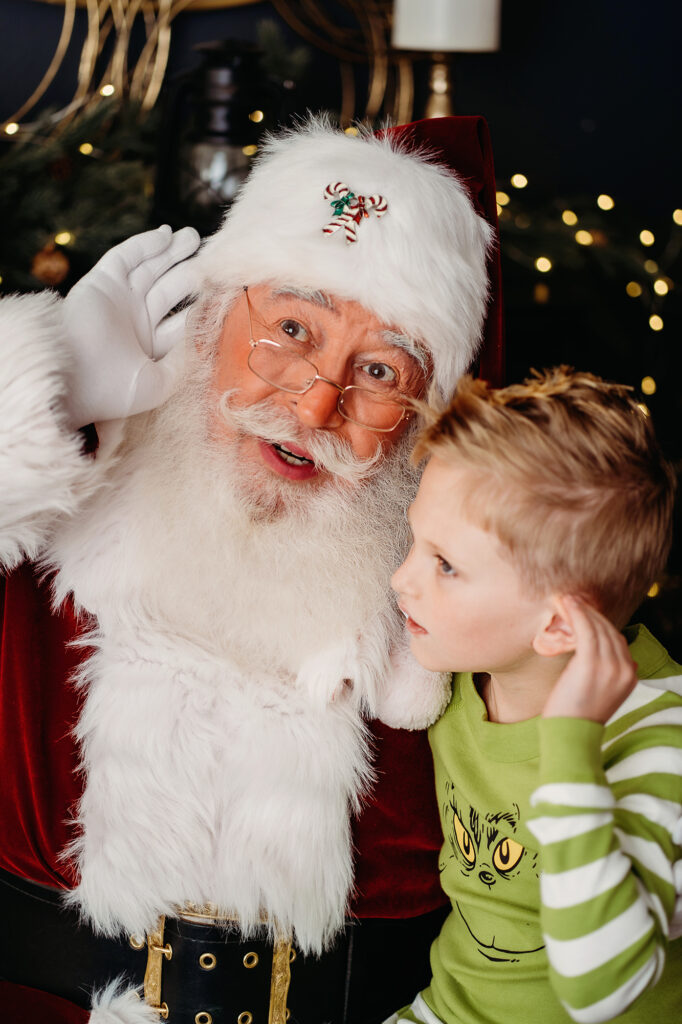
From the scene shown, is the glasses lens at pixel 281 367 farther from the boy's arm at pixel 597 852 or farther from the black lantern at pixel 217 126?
the black lantern at pixel 217 126

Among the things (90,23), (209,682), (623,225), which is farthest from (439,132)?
(90,23)

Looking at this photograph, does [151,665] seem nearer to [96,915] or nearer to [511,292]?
[96,915]

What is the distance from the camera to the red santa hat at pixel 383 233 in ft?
4.50

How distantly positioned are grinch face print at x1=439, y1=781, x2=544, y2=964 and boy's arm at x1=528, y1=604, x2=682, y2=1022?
18 cm

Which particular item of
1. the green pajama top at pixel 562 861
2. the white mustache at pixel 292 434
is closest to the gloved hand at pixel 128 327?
the white mustache at pixel 292 434

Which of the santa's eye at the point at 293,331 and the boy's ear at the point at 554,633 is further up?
the santa's eye at the point at 293,331

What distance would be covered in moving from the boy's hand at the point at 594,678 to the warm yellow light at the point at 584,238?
1885 millimetres

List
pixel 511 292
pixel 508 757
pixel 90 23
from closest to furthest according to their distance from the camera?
pixel 508 757 < pixel 511 292 < pixel 90 23

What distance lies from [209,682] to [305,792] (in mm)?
191

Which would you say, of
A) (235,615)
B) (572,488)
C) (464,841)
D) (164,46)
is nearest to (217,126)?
(164,46)

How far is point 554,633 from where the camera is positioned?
1146 millimetres

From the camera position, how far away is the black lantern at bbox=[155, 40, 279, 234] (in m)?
2.53

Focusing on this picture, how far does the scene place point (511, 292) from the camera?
2.72 metres

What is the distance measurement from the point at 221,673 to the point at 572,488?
0.53 meters
